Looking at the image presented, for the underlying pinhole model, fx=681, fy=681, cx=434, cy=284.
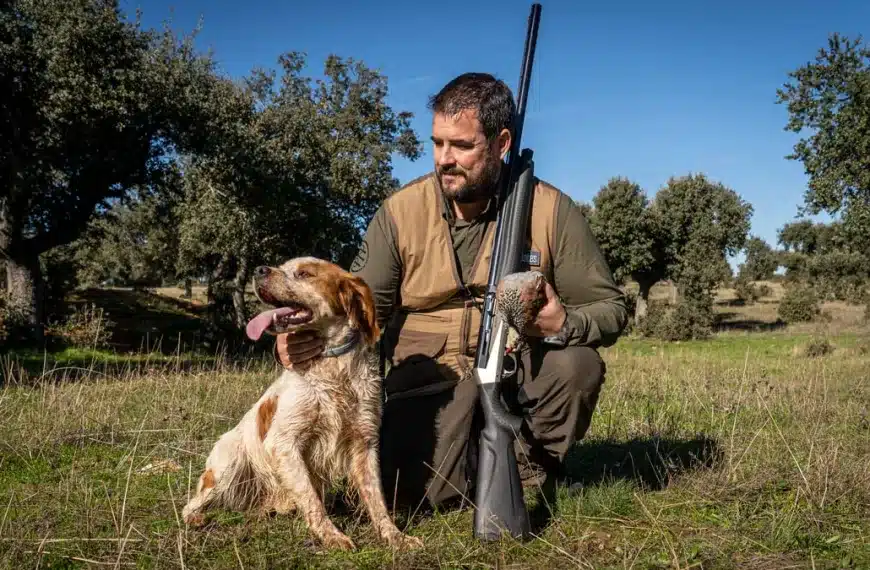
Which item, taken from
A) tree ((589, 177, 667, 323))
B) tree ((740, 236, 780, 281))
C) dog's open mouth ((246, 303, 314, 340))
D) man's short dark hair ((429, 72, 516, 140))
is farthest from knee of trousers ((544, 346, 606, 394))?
tree ((740, 236, 780, 281))

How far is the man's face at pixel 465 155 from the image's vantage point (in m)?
3.91

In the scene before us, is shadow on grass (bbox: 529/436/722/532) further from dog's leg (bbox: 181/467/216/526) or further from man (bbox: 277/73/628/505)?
dog's leg (bbox: 181/467/216/526)

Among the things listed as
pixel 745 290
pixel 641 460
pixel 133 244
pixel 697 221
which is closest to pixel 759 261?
pixel 745 290

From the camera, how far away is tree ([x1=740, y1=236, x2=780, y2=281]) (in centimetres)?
6257

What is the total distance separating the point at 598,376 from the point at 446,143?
1.62 meters

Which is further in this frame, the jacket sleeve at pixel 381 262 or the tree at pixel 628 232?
the tree at pixel 628 232

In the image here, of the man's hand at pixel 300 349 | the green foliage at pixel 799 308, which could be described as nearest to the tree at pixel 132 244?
the man's hand at pixel 300 349

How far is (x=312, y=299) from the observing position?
3.57m

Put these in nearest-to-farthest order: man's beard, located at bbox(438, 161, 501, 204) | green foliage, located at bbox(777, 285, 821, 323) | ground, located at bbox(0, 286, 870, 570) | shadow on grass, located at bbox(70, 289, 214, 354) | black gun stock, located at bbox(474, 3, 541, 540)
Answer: ground, located at bbox(0, 286, 870, 570) < black gun stock, located at bbox(474, 3, 541, 540) < man's beard, located at bbox(438, 161, 501, 204) < shadow on grass, located at bbox(70, 289, 214, 354) < green foliage, located at bbox(777, 285, 821, 323)

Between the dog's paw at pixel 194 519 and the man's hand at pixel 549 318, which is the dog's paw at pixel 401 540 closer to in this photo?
the dog's paw at pixel 194 519

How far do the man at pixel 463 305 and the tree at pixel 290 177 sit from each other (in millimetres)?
16114

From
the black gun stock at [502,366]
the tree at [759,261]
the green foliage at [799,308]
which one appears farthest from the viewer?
the tree at [759,261]

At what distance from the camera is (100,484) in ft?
14.8

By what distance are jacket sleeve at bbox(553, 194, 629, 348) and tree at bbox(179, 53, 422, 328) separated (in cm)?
1651
